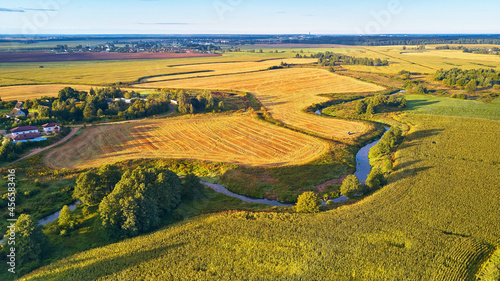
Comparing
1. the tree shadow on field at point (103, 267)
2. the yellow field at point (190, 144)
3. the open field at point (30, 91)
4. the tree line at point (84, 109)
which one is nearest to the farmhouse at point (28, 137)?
the yellow field at point (190, 144)

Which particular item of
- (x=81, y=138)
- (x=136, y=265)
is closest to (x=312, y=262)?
(x=136, y=265)

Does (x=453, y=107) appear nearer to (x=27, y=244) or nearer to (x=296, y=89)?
(x=296, y=89)

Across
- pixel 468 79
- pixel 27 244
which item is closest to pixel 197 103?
pixel 27 244

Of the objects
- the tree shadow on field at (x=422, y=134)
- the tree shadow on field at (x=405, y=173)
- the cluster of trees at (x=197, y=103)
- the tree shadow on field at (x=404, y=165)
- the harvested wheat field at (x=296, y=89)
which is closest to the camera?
the tree shadow on field at (x=405, y=173)

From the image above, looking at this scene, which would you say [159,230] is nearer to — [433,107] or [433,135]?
[433,135]

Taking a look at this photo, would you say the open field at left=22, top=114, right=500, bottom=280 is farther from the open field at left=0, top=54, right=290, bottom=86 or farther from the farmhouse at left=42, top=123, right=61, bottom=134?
the open field at left=0, top=54, right=290, bottom=86

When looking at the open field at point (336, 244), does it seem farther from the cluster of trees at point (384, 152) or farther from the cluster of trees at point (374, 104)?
the cluster of trees at point (374, 104)
